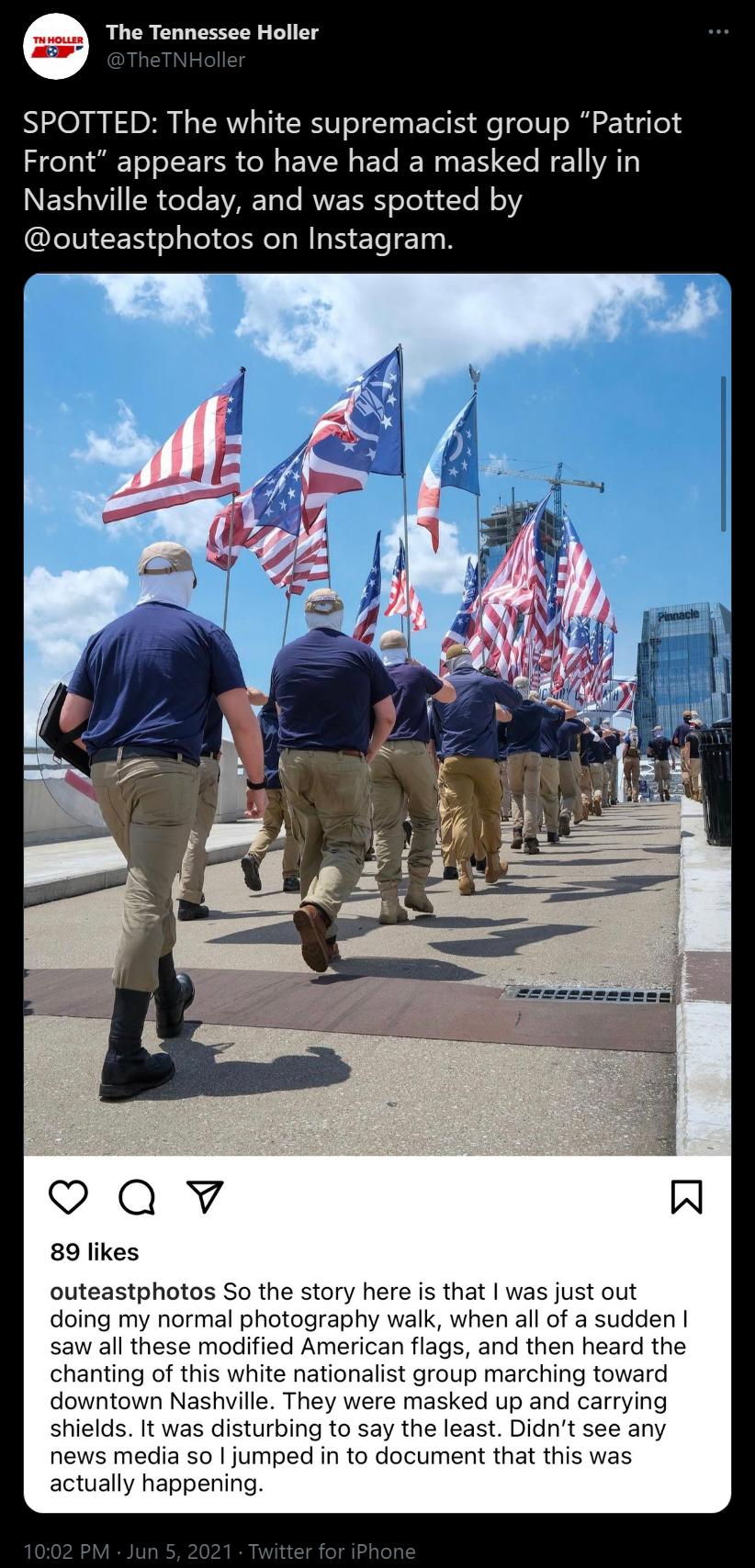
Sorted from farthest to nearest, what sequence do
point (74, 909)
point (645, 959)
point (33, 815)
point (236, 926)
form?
point (33, 815) → point (74, 909) → point (236, 926) → point (645, 959)

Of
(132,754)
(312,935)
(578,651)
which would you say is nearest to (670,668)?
Answer: (578,651)

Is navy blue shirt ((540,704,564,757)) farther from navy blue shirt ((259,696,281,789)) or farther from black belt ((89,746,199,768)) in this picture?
black belt ((89,746,199,768))

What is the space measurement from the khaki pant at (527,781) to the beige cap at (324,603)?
7.87 metres

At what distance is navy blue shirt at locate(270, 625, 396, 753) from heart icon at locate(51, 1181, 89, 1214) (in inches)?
146

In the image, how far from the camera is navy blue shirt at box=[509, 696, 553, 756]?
535 inches

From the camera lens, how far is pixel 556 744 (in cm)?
1462

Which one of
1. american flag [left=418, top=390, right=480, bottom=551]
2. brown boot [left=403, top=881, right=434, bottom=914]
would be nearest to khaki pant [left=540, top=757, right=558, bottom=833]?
american flag [left=418, top=390, right=480, bottom=551]

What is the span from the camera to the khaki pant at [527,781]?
530 inches

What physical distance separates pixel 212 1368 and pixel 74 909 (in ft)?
24.7

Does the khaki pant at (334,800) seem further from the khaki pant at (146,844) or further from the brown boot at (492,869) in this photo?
the brown boot at (492,869)

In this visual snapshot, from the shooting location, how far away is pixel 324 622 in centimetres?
587

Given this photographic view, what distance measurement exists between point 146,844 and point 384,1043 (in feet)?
4.21
